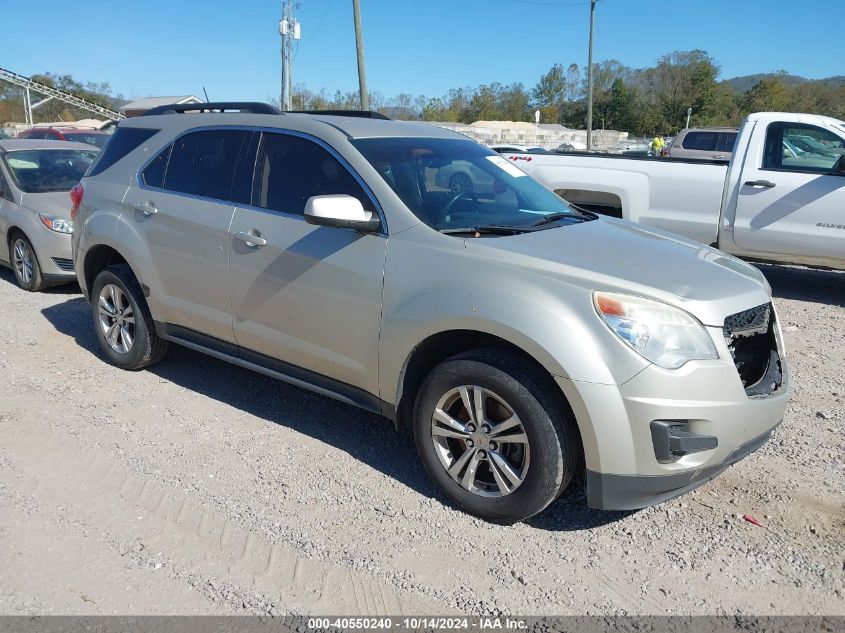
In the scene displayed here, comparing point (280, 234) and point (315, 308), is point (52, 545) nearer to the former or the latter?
point (315, 308)

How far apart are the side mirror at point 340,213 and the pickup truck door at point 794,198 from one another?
554 centimetres

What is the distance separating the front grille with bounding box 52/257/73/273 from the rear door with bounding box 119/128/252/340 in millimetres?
3225

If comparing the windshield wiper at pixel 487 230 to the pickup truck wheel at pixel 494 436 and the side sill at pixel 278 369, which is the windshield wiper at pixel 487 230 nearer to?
the pickup truck wheel at pixel 494 436

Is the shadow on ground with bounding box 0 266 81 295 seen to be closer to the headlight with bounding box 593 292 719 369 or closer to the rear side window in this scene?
the rear side window

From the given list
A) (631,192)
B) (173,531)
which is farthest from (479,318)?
(631,192)

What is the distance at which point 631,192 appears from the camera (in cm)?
810

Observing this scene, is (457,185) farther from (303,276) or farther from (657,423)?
(657,423)

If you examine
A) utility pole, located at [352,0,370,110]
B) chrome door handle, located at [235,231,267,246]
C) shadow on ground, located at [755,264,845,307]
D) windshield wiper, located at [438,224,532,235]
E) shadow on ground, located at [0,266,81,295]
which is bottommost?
shadow on ground, located at [755,264,845,307]

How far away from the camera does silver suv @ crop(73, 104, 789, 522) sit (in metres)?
3.00

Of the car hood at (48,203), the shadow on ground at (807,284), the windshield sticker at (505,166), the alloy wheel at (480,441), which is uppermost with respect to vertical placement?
the windshield sticker at (505,166)

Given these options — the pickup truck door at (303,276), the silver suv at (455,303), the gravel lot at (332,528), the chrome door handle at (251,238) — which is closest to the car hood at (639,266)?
the silver suv at (455,303)

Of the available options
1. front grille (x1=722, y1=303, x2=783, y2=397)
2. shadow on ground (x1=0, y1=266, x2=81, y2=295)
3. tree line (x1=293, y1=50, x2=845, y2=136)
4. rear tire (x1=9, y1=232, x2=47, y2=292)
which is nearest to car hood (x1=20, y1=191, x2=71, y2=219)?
rear tire (x1=9, y1=232, x2=47, y2=292)

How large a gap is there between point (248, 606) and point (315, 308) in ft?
5.26

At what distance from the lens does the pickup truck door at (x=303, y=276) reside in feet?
12.2
